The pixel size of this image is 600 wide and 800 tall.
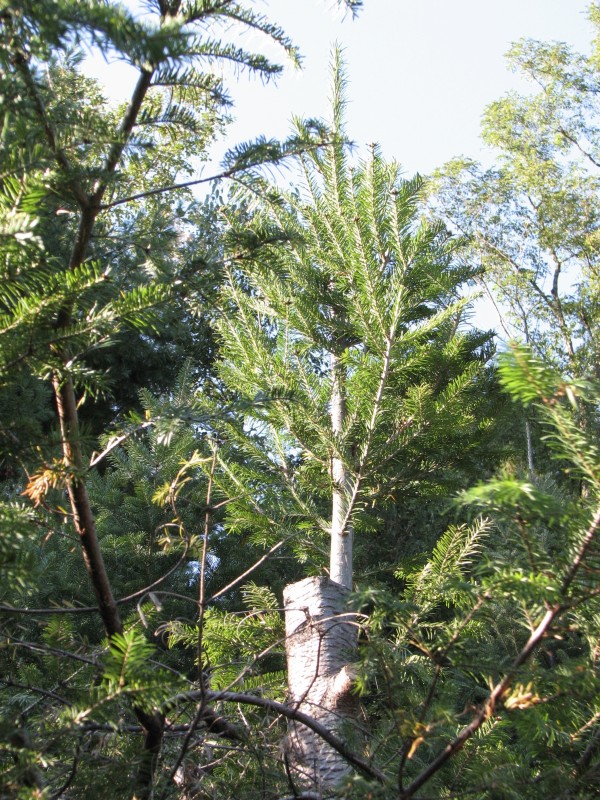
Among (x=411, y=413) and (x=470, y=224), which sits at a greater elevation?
(x=470, y=224)

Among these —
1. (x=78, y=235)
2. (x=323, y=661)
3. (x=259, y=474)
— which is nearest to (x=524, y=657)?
(x=78, y=235)

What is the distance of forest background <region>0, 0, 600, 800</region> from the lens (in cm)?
111

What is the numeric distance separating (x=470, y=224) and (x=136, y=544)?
36.7 feet

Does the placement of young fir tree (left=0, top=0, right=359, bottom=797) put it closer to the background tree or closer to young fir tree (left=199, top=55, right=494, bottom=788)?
young fir tree (left=199, top=55, right=494, bottom=788)

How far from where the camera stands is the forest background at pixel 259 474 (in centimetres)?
111

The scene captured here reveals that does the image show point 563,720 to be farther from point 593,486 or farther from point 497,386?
point 497,386

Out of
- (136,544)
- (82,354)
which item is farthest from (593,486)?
(136,544)

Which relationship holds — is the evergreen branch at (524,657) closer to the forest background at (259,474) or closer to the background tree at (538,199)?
the forest background at (259,474)

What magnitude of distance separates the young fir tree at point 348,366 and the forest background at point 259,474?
19mm

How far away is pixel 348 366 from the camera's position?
3699mm

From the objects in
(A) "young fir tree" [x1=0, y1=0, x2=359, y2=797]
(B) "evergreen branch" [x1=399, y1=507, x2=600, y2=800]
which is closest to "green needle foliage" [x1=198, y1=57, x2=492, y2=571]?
(A) "young fir tree" [x1=0, y1=0, x2=359, y2=797]

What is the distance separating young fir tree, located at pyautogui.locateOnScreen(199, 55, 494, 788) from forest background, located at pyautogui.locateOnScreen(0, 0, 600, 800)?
0.02 metres

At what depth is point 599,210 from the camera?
13.6m

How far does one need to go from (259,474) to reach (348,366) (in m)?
0.74
